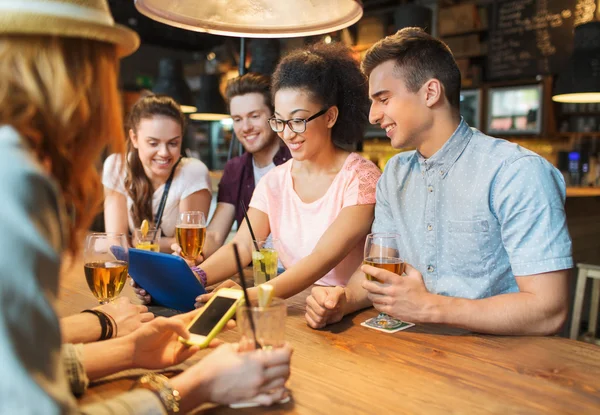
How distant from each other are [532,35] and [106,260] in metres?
6.07

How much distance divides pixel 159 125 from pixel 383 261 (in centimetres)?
171

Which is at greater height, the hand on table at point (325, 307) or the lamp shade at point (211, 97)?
the lamp shade at point (211, 97)

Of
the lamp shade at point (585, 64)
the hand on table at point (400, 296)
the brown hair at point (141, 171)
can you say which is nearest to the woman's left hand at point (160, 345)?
the hand on table at point (400, 296)

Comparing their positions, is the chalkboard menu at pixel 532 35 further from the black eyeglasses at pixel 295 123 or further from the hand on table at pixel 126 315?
Result: the hand on table at pixel 126 315

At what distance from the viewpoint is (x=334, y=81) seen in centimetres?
216

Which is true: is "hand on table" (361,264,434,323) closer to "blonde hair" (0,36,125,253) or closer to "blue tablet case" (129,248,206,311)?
"blue tablet case" (129,248,206,311)

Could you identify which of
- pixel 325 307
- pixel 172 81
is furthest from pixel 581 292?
pixel 172 81

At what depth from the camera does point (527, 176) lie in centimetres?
154

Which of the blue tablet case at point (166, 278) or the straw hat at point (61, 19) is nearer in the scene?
the straw hat at point (61, 19)

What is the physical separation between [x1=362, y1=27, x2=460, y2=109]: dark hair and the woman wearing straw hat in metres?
1.22

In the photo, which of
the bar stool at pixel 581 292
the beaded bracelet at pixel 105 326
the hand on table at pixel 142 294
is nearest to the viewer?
the beaded bracelet at pixel 105 326

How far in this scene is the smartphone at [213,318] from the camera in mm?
1049

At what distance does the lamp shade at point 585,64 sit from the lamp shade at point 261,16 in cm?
348

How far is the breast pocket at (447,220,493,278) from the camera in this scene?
1.68 meters
